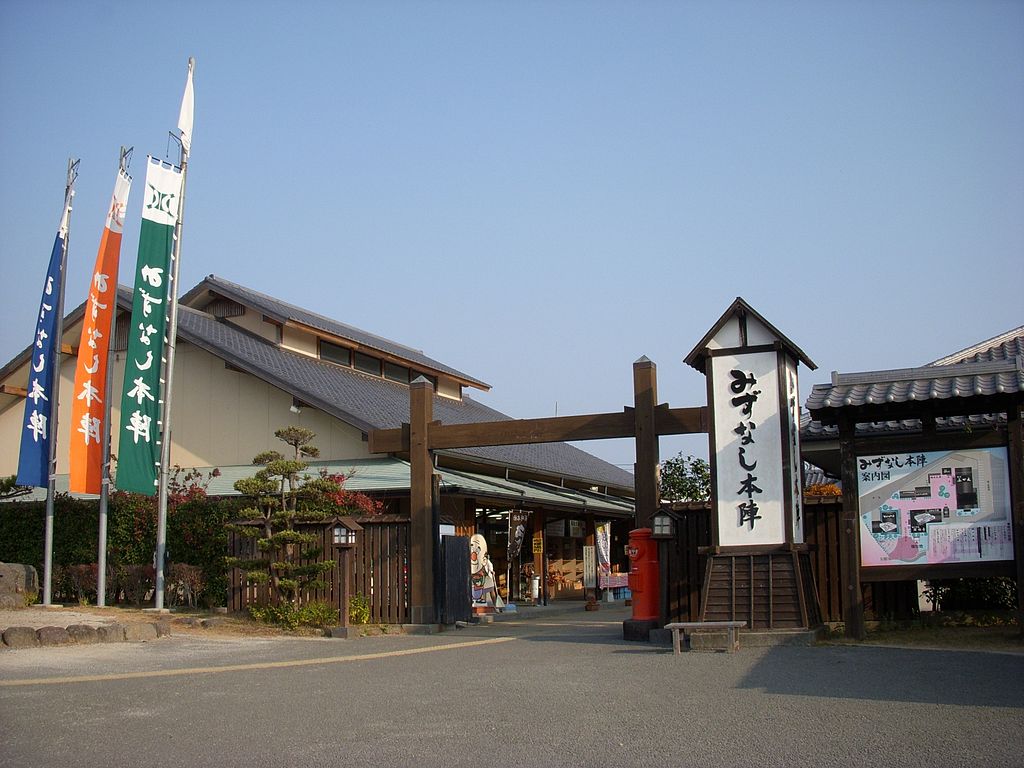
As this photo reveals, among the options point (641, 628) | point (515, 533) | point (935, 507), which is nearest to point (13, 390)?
point (515, 533)

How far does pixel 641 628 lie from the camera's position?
13484 mm

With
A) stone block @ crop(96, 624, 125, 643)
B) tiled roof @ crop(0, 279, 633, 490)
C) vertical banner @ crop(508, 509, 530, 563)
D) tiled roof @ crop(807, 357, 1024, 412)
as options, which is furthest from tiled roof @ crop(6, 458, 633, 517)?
tiled roof @ crop(807, 357, 1024, 412)

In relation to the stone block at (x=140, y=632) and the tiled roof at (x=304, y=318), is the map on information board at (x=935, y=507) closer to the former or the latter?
the stone block at (x=140, y=632)

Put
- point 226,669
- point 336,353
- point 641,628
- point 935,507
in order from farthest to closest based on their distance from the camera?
point 336,353 < point 641,628 < point 935,507 < point 226,669

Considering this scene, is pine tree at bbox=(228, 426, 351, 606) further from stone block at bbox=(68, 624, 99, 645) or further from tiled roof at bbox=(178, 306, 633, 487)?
tiled roof at bbox=(178, 306, 633, 487)

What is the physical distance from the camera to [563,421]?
50.9 ft

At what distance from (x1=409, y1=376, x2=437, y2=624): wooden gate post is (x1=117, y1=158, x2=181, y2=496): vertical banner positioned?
423cm

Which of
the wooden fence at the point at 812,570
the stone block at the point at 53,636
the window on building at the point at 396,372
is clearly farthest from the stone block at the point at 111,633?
the window on building at the point at 396,372

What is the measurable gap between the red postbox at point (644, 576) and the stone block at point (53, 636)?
719cm

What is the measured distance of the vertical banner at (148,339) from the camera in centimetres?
1627

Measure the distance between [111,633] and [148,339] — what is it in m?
5.66

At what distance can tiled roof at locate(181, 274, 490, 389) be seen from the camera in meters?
24.5

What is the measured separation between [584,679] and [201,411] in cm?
1507

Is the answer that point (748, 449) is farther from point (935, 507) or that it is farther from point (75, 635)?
point (75, 635)
